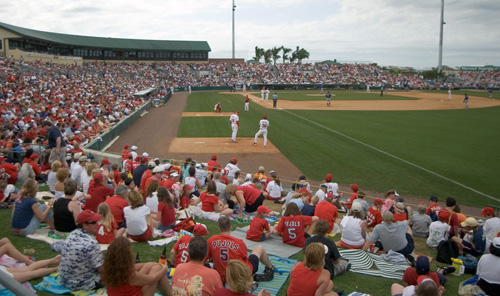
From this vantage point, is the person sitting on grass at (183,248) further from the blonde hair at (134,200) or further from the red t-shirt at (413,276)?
the red t-shirt at (413,276)

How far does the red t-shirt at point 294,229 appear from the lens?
837cm

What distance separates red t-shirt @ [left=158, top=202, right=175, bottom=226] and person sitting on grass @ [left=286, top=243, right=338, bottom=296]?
384 centimetres

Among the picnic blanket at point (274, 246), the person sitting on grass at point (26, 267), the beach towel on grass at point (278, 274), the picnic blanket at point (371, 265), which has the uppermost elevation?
the person sitting on grass at point (26, 267)

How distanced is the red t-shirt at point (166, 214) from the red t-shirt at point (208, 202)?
156 centimetres

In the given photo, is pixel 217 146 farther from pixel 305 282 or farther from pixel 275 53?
pixel 275 53

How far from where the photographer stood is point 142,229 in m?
7.88

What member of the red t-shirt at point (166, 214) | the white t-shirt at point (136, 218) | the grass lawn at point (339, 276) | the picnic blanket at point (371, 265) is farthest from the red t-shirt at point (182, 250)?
the picnic blanket at point (371, 265)

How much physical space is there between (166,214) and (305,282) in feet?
13.3

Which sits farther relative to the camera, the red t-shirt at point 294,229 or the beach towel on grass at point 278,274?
the red t-shirt at point 294,229

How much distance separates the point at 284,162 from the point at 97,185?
11.8 meters

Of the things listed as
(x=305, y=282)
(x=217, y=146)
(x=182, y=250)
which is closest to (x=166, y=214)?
(x=182, y=250)

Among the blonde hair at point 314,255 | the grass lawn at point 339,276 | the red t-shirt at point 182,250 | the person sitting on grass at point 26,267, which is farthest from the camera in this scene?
the grass lawn at point 339,276

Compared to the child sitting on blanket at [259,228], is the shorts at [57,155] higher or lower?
higher

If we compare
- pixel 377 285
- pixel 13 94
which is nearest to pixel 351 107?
pixel 13 94
